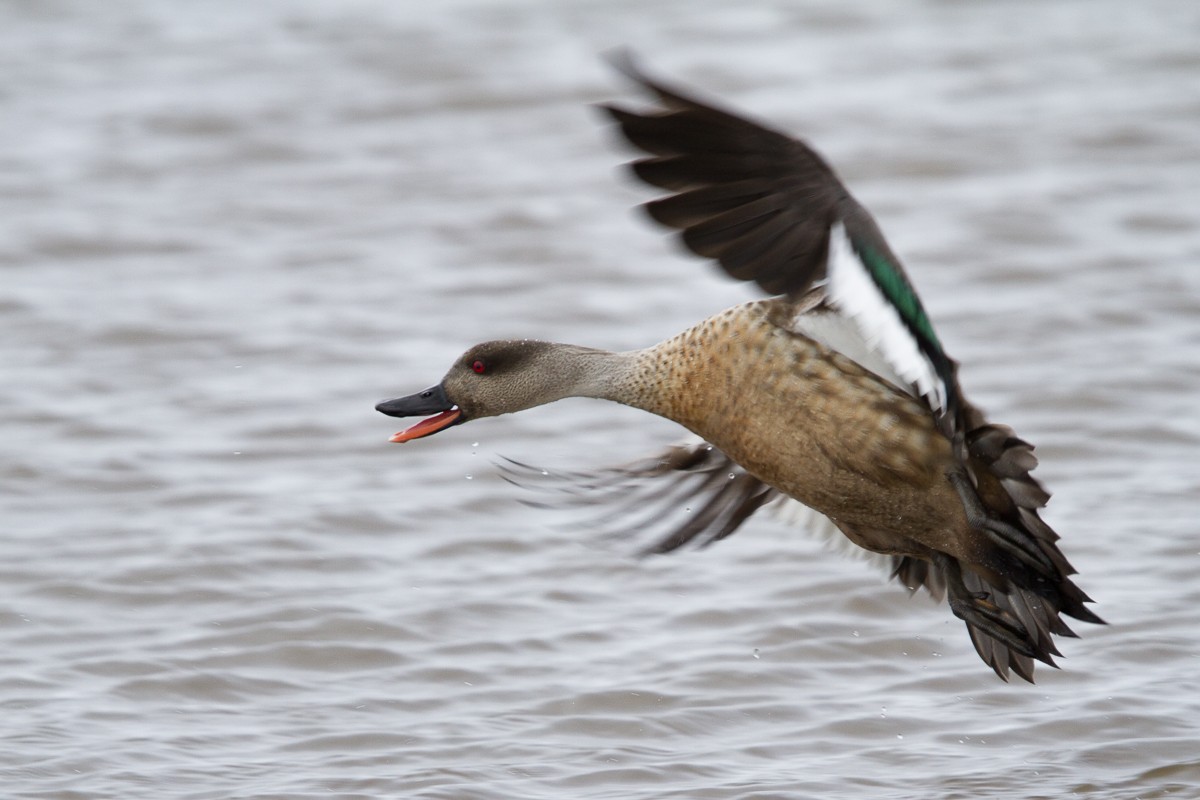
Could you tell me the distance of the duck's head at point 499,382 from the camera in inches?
202

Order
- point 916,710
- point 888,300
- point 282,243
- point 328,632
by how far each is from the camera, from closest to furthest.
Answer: point 888,300 → point 916,710 → point 328,632 → point 282,243

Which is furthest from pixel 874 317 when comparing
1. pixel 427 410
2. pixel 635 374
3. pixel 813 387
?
pixel 427 410

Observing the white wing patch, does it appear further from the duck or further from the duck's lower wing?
the duck's lower wing

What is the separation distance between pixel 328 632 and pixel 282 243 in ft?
12.6

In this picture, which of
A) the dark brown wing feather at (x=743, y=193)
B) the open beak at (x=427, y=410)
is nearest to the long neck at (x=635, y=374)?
the open beak at (x=427, y=410)

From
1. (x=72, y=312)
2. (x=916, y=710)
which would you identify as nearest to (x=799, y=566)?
(x=916, y=710)

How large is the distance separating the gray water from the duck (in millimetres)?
563

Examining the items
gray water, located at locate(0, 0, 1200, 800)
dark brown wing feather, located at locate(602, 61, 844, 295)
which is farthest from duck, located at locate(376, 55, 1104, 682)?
gray water, located at locate(0, 0, 1200, 800)

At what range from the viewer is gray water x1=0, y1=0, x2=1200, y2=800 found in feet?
17.7

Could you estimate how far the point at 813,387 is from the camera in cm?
473

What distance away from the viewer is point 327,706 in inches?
220

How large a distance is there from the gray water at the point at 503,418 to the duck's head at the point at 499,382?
562 mm

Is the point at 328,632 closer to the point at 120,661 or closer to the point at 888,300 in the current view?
the point at 120,661

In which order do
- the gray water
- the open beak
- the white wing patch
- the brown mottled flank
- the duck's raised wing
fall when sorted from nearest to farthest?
the duck's raised wing < the white wing patch < the brown mottled flank < the open beak < the gray water
